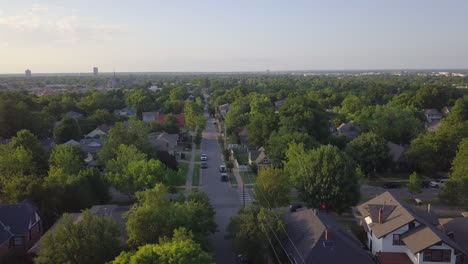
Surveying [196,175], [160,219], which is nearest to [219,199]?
[196,175]

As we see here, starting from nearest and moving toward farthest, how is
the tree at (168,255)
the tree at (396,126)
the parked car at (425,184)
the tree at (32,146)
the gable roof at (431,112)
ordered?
the tree at (168,255) → the parked car at (425,184) → the tree at (32,146) → the tree at (396,126) → the gable roof at (431,112)

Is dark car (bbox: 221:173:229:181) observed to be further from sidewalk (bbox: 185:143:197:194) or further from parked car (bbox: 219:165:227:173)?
sidewalk (bbox: 185:143:197:194)

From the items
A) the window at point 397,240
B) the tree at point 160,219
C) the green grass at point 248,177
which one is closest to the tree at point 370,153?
the green grass at point 248,177

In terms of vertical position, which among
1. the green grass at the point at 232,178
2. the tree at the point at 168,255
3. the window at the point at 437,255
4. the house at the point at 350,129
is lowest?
the green grass at the point at 232,178

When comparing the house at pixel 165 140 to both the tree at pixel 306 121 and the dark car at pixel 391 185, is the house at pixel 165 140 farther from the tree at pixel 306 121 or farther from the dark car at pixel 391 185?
the dark car at pixel 391 185

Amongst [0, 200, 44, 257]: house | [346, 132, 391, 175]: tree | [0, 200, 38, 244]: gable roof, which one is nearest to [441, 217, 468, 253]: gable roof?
[346, 132, 391, 175]: tree

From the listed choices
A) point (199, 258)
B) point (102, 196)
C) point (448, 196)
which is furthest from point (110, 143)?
point (448, 196)

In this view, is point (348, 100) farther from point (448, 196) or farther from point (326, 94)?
point (448, 196)
